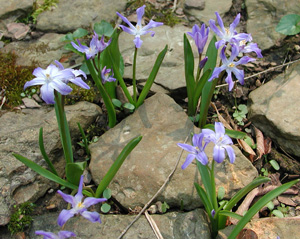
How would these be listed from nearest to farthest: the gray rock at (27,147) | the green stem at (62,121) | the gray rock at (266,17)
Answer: the green stem at (62,121) → the gray rock at (27,147) → the gray rock at (266,17)

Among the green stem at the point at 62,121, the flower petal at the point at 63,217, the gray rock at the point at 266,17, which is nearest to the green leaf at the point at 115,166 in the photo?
the green stem at the point at 62,121

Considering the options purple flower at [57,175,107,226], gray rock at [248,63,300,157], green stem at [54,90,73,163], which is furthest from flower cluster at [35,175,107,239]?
gray rock at [248,63,300,157]

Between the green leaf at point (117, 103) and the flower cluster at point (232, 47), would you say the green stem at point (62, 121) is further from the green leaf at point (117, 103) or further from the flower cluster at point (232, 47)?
the flower cluster at point (232, 47)

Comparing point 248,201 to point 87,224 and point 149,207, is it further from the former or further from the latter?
point 87,224

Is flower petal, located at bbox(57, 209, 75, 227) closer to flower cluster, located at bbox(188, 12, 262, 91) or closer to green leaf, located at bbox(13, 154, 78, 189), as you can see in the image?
green leaf, located at bbox(13, 154, 78, 189)

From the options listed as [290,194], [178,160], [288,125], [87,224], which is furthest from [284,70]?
[87,224]

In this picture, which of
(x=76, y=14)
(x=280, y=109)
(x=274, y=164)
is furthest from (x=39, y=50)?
(x=274, y=164)
